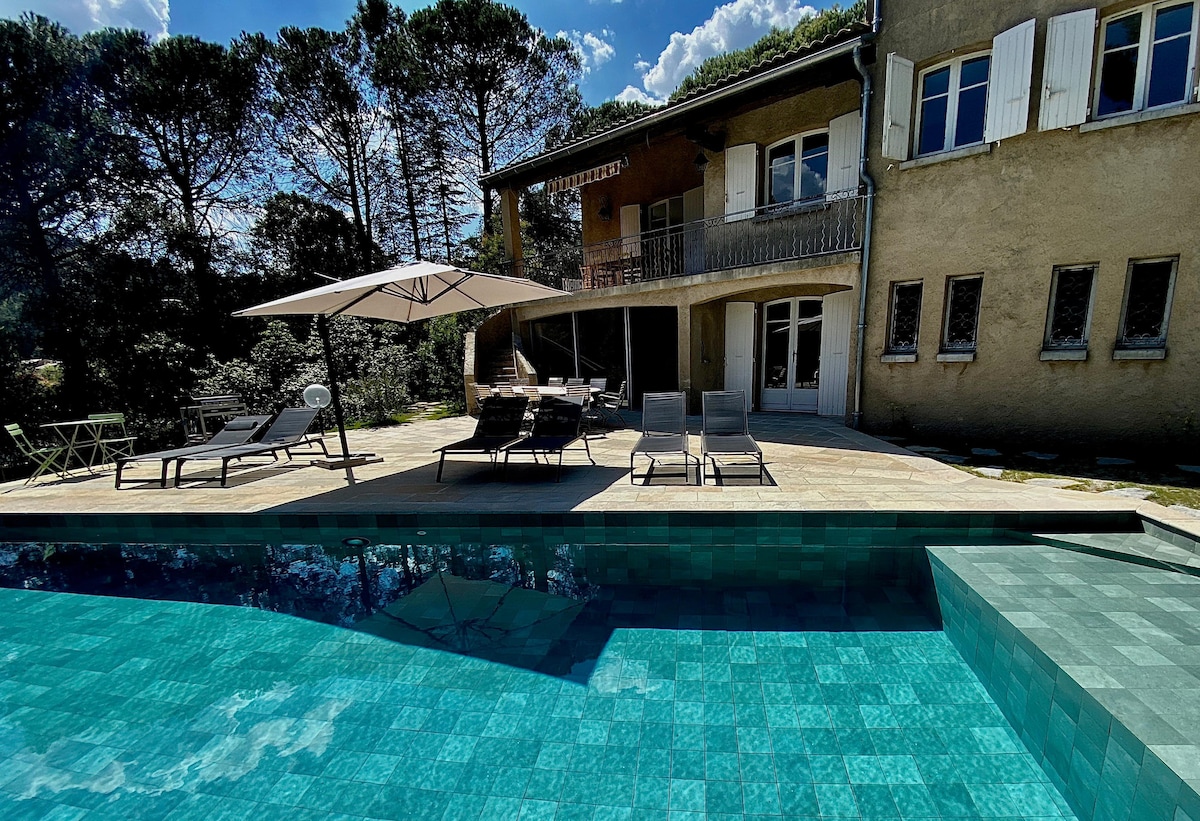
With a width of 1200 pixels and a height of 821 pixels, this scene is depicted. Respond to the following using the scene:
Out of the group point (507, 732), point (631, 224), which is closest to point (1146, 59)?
point (631, 224)

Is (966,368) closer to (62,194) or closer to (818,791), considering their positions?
(818,791)

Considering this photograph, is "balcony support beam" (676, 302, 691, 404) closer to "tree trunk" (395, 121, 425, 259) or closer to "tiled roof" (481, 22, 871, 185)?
"tiled roof" (481, 22, 871, 185)

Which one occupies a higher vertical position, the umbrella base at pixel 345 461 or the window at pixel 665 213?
the window at pixel 665 213

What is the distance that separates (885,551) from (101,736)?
20.1ft

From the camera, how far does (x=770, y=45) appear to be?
22.0 meters

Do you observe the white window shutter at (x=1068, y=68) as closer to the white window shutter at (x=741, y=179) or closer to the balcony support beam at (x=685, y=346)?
the white window shutter at (x=741, y=179)

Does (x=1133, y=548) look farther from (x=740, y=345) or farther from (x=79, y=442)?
(x=79, y=442)

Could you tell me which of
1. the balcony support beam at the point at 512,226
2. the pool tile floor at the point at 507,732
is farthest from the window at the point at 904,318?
the balcony support beam at the point at 512,226

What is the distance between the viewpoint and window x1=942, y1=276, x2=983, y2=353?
782 cm

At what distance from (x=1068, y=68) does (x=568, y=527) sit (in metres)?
8.89

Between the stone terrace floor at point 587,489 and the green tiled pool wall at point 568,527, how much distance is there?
0.11 meters

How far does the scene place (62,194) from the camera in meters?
16.7

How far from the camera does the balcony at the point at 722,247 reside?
9375mm

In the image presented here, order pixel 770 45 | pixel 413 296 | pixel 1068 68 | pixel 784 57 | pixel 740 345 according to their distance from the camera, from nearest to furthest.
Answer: pixel 1068 68 → pixel 413 296 → pixel 784 57 → pixel 740 345 → pixel 770 45
